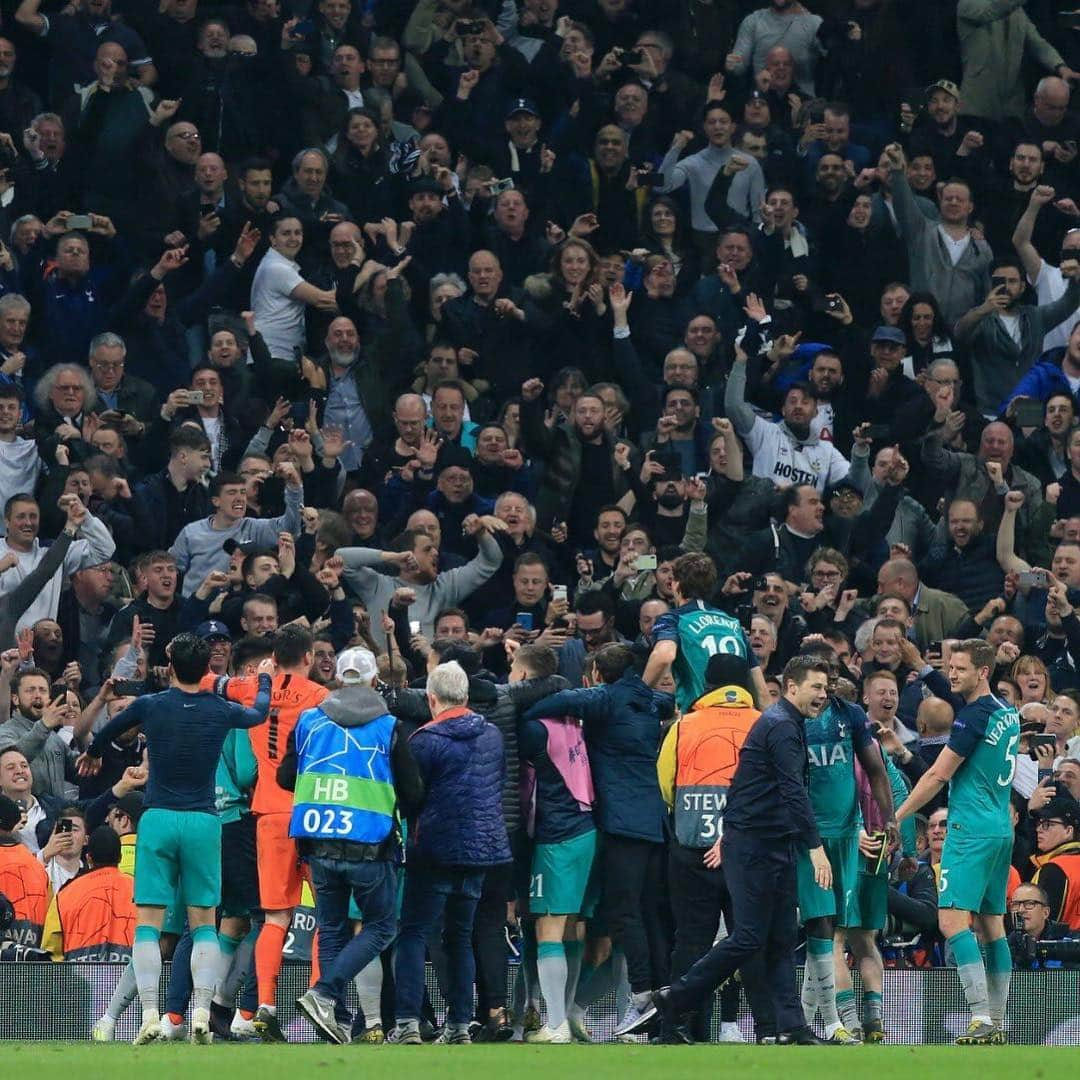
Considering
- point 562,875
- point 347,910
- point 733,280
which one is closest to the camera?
point 347,910

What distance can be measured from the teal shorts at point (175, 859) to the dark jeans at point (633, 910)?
84.9 inches

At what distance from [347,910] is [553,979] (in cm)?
132

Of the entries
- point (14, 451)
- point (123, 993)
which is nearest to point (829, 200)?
point (14, 451)

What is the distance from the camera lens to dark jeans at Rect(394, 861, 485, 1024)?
1372 cm

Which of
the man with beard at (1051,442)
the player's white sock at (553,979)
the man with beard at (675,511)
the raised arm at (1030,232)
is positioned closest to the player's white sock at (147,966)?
the player's white sock at (553,979)

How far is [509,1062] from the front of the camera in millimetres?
12148

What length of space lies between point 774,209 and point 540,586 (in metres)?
5.55

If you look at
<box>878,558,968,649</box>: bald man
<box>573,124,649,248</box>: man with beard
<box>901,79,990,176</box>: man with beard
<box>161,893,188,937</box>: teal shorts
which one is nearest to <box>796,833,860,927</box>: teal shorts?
<box>161,893,188,937</box>: teal shorts

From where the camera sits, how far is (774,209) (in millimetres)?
22953

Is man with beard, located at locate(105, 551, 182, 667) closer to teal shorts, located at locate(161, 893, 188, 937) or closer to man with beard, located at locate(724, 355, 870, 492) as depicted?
teal shorts, located at locate(161, 893, 188, 937)

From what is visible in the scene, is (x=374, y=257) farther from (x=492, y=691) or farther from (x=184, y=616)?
(x=492, y=691)

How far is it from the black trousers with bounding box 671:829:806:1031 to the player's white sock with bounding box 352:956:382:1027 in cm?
176

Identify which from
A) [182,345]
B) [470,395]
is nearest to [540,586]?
[470,395]

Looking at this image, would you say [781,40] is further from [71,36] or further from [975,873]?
[975,873]
